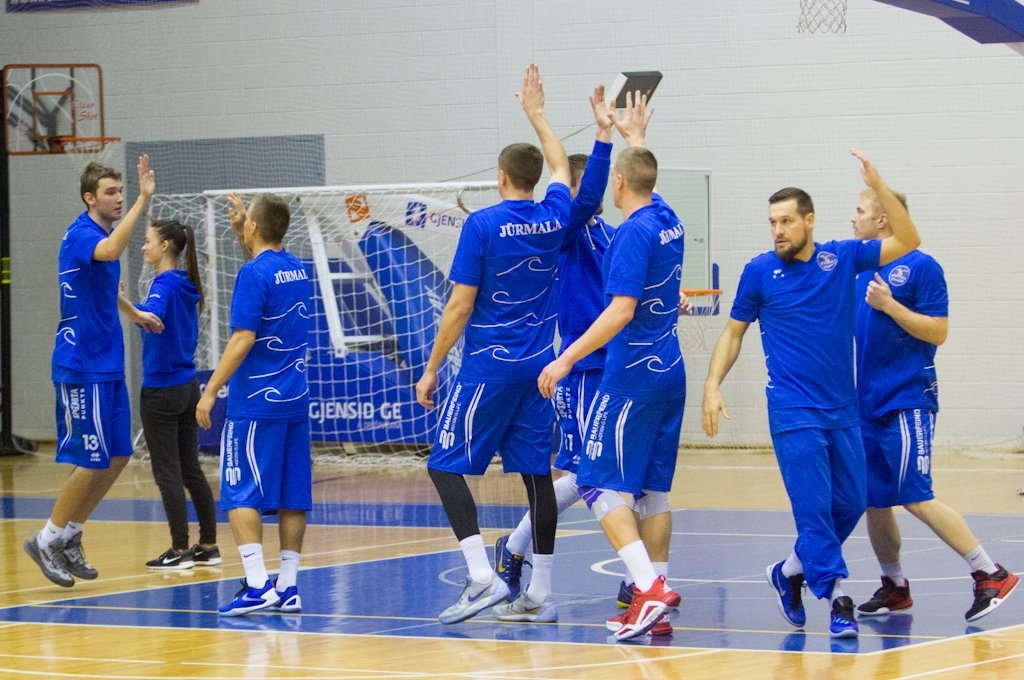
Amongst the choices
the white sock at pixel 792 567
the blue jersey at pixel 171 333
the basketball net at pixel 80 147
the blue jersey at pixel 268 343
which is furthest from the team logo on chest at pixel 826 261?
the basketball net at pixel 80 147

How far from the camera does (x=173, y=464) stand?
8.69 meters

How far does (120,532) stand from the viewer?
1004 centimetres

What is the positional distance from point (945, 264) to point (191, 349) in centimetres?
814

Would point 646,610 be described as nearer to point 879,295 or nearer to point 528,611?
point 528,611

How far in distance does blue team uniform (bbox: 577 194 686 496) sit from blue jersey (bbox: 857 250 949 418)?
88 centimetres

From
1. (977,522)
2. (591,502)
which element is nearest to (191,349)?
(591,502)

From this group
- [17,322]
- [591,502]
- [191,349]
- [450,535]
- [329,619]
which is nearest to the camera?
[591,502]

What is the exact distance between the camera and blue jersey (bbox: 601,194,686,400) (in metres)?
6.09

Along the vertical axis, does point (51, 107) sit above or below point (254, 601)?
above

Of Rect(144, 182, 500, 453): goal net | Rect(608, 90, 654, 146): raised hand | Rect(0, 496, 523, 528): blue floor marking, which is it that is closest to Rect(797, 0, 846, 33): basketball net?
Rect(144, 182, 500, 453): goal net

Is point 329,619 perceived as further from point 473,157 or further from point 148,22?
point 148,22

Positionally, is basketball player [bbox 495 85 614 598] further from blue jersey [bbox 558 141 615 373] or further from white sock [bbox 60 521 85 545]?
white sock [bbox 60 521 85 545]

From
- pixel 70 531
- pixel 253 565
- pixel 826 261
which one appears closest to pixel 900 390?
pixel 826 261

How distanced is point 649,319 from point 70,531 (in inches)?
132
